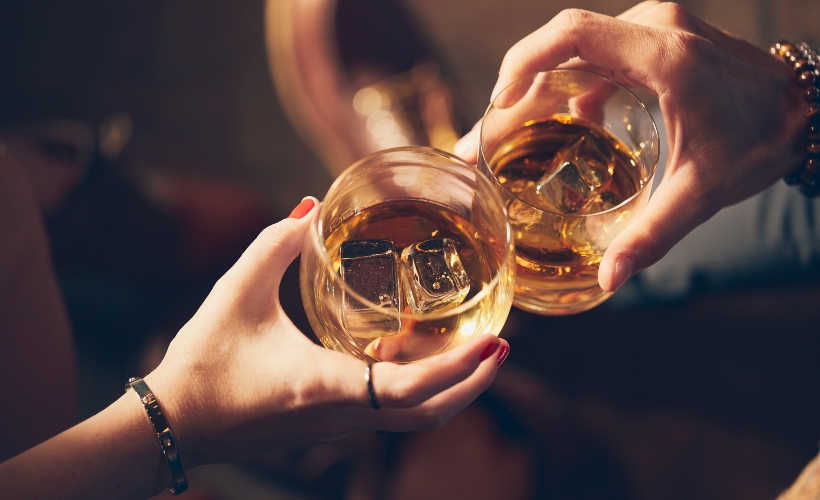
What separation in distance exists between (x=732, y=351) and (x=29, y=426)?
5.74ft

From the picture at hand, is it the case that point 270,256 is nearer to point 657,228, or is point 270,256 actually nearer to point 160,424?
point 160,424

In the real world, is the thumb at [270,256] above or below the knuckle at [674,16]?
below

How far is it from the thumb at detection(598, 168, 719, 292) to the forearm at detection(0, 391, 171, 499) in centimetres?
73

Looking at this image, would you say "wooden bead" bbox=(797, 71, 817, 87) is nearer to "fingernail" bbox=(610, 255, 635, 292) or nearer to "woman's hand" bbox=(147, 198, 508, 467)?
"fingernail" bbox=(610, 255, 635, 292)

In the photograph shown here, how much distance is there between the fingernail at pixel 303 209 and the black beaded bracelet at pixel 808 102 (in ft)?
3.03

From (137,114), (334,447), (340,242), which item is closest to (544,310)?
(340,242)

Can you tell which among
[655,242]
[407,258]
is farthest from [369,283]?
[655,242]

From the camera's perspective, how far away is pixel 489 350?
0.77 metres

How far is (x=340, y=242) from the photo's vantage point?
2.85ft

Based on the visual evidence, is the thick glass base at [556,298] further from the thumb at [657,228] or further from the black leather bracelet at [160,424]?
the black leather bracelet at [160,424]

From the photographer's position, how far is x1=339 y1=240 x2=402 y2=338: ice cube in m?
0.76

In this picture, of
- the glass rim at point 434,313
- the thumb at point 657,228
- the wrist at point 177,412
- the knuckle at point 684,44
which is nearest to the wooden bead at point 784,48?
the knuckle at point 684,44

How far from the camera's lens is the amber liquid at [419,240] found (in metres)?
0.77

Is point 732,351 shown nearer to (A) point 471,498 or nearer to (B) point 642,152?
(A) point 471,498
